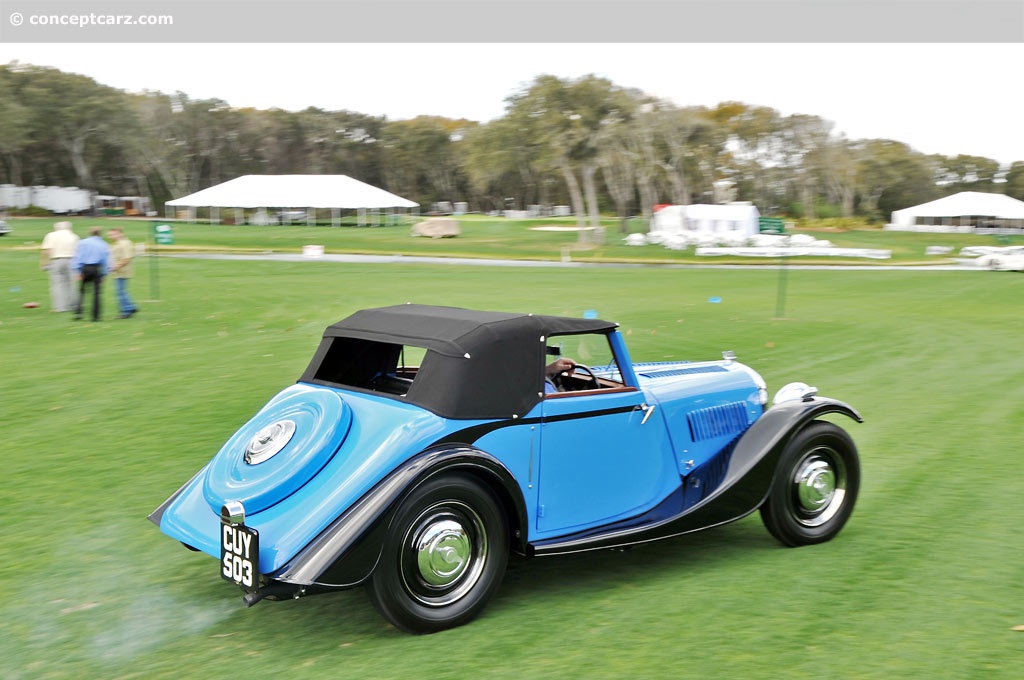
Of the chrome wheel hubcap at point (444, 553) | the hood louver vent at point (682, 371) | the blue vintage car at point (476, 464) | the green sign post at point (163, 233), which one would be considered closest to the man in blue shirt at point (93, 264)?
the green sign post at point (163, 233)

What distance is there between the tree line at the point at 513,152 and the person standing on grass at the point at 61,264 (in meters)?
39.1

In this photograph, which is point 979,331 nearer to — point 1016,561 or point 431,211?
point 1016,561

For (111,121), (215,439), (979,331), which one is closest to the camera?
(215,439)

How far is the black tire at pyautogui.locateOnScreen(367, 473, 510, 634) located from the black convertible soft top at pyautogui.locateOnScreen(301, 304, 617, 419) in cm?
46

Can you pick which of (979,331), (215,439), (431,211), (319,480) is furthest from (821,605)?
(431,211)

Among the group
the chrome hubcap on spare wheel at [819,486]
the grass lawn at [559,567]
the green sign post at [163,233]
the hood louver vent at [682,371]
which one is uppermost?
the green sign post at [163,233]

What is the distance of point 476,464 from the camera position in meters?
4.88

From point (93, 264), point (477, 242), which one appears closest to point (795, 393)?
point (93, 264)

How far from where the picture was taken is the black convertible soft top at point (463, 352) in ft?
16.7

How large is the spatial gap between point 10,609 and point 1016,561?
6.07 m

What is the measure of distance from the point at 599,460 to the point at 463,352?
1.06m

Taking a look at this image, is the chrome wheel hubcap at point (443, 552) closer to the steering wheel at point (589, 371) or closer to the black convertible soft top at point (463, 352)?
the black convertible soft top at point (463, 352)

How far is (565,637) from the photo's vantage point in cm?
479

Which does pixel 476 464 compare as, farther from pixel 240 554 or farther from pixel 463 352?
pixel 240 554
